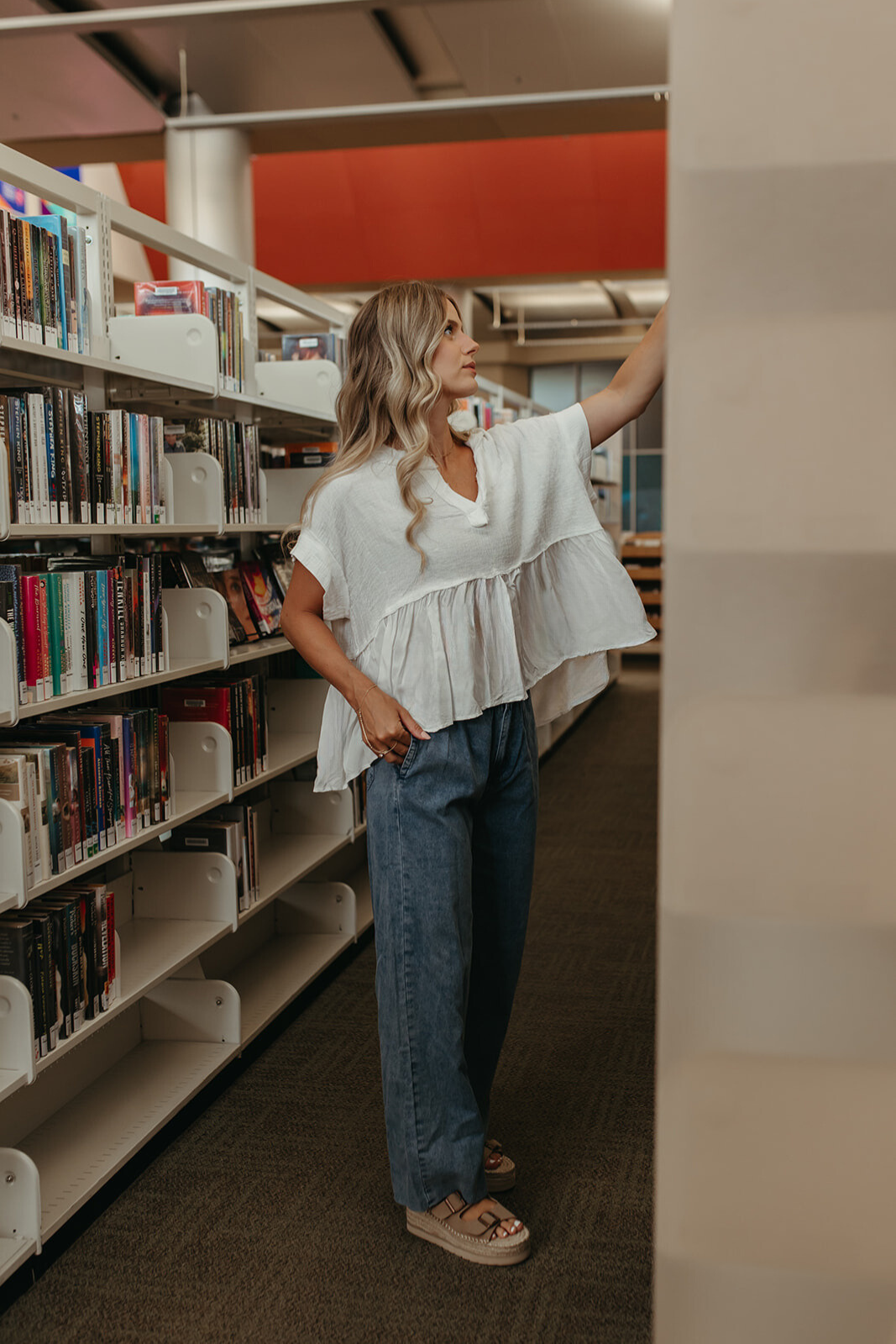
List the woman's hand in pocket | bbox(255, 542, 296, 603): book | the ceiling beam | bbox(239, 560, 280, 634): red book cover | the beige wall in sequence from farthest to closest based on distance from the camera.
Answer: the ceiling beam, bbox(255, 542, 296, 603): book, bbox(239, 560, 280, 634): red book cover, the woman's hand in pocket, the beige wall

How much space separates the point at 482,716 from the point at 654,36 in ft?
15.2

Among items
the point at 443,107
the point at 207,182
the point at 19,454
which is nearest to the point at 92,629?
the point at 19,454

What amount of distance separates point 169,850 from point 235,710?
382 mm

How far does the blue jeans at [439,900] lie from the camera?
6.23 feet

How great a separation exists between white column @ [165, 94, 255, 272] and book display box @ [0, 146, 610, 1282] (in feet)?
9.37

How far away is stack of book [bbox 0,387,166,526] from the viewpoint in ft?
6.69

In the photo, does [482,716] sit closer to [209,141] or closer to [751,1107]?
[751,1107]

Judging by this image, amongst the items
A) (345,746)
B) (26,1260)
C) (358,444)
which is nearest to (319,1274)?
(26,1260)

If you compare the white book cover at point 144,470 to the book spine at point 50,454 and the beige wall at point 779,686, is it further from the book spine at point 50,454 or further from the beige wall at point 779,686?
→ the beige wall at point 779,686

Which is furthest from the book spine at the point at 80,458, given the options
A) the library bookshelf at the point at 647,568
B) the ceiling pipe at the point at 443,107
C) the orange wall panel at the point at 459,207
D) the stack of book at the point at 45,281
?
the library bookshelf at the point at 647,568

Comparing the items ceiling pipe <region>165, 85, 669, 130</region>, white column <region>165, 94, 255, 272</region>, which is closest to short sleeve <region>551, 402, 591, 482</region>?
ceiling pipe <region>165, 85, 669, 130</region>

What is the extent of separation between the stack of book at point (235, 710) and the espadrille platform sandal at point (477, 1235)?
1.20 metres

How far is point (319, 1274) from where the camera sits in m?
2.03

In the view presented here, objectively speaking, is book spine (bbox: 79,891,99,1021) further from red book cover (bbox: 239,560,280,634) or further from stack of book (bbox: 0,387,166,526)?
red book cover (bbox: 239,560,280,634)
